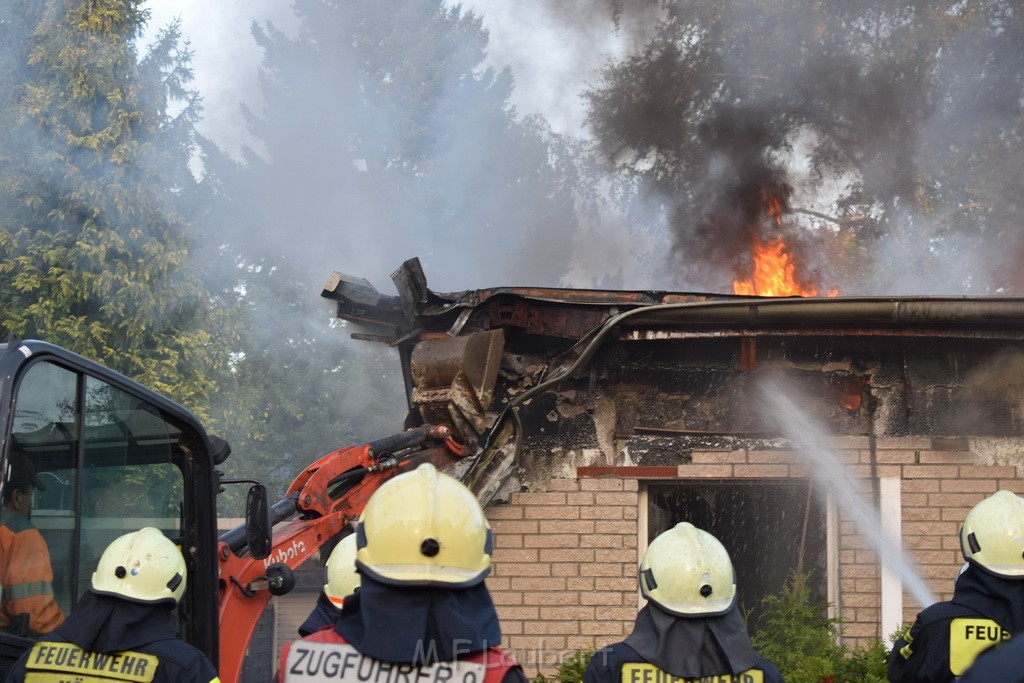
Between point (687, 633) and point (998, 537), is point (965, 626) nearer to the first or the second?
point (998, 537)

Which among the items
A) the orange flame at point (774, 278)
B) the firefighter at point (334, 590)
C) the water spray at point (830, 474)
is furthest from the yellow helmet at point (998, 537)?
the orange flame at point (774, 278)

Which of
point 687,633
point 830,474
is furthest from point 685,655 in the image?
point 830,474

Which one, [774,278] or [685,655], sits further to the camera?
[774,278]

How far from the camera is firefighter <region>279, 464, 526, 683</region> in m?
2.19

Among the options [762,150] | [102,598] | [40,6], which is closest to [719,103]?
Answer: [762,150]

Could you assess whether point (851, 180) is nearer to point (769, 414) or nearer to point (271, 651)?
point (769, 414)

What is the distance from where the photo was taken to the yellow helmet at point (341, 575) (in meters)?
4.16

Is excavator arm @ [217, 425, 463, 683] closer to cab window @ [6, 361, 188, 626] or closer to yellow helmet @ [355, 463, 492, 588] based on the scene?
cab window @ [6, 361, 188, 626]

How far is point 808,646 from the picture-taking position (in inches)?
254

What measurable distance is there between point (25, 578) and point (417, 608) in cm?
180

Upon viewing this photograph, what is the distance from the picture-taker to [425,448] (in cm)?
670

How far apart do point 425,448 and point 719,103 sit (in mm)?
8236

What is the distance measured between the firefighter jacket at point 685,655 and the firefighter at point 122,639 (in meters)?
1.17

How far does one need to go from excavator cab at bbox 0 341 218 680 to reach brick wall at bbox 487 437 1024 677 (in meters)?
2.88
